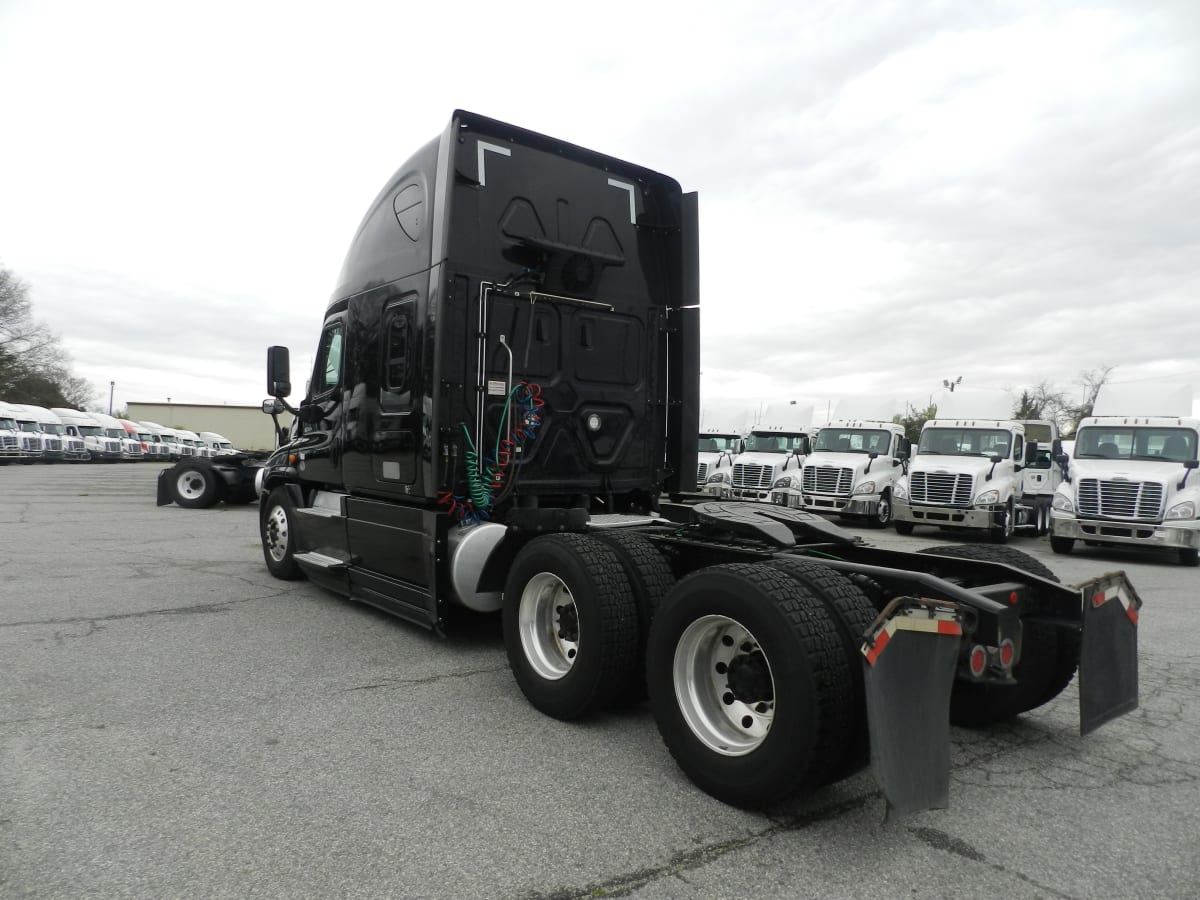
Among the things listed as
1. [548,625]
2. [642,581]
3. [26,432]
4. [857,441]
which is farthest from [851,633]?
[26,432]

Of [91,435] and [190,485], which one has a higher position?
→ [91,435]

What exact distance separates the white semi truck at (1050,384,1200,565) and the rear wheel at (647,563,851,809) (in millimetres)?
11923

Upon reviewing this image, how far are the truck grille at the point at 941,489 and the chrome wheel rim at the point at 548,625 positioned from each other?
492 inches

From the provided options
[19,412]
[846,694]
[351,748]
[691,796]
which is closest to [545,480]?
[351,748]

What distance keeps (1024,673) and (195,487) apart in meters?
16.3

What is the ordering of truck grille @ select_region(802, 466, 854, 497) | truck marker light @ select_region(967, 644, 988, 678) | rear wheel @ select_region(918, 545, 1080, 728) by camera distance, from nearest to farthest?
truck marker light @ select_region(967, 644, 988, 678), rear wheel @ select_region(918, 545, 1080, 728), truck grille @ select_region(802, 466, 854, 497)

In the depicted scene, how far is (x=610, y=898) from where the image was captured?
2.53m

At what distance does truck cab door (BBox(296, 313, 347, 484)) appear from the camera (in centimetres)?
685

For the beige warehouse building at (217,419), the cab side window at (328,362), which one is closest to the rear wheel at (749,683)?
the cab side window at (328,362)

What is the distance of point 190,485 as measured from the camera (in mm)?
16531

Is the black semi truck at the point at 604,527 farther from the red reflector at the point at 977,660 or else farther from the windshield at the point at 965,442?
the windshield at the point at 965,442

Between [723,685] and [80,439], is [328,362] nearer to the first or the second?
[723,685]

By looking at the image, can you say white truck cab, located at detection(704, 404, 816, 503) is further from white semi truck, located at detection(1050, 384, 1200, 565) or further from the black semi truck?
the black semi truck

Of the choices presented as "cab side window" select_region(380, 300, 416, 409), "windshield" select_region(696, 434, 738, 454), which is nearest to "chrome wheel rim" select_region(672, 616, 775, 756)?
"cab side window" select_region(380, 300, 416, 409)
